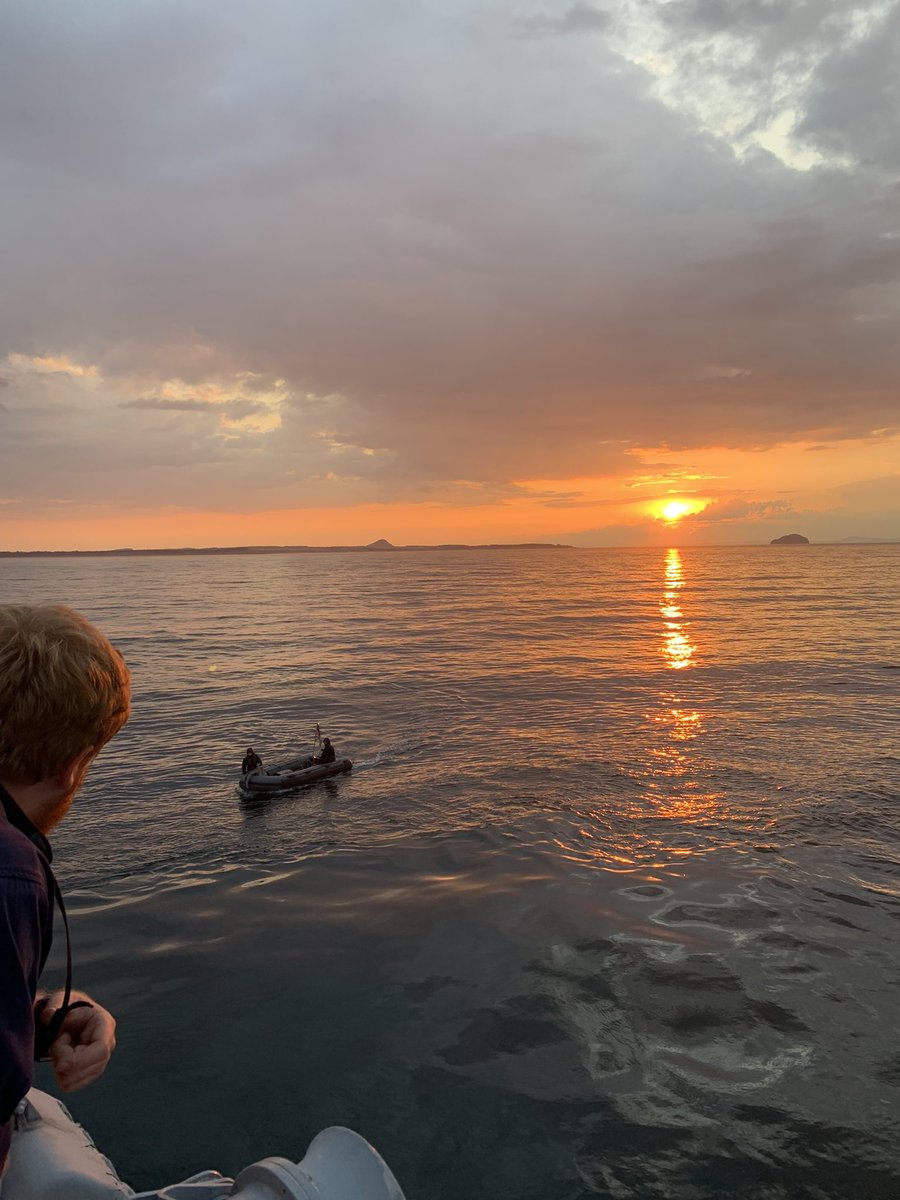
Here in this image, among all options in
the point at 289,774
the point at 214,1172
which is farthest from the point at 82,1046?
the point at 289,774

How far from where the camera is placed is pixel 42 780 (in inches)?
113

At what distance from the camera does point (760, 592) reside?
4252 inches

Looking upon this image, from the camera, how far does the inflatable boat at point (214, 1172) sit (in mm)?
3088

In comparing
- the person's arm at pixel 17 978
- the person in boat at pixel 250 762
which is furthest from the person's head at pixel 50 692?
the person in boat at pixel 250 762

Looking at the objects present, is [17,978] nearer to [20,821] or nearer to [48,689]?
[20,821]

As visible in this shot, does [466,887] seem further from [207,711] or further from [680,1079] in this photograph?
[207,711]

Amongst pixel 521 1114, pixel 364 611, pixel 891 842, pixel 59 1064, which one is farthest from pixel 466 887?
pixel 364 611

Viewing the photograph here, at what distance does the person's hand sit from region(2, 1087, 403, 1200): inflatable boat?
47cm

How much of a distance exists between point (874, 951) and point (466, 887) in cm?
731

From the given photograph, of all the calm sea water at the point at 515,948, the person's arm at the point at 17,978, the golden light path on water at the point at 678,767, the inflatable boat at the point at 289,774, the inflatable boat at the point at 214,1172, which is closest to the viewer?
the person's arm at the point at 17,978

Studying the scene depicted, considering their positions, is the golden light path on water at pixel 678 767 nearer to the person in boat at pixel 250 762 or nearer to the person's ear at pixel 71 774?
the person in boat at pixel 250 762

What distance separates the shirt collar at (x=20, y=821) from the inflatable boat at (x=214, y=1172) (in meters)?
1.45

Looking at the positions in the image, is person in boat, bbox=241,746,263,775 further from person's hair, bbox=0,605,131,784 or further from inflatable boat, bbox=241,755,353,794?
person's hair, bbox=0,605,131,784

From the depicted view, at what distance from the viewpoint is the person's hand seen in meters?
3.00
